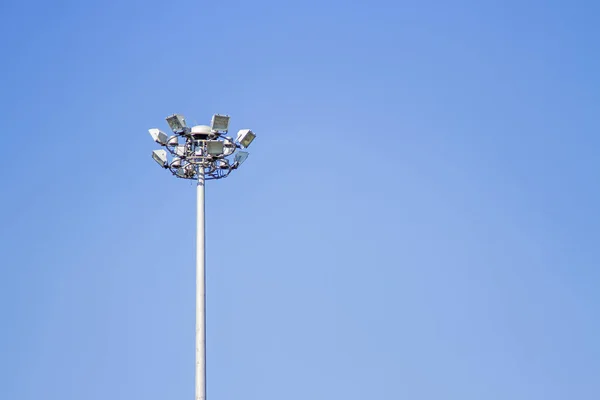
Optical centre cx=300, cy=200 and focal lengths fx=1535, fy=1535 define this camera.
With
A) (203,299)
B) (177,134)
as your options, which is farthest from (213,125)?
(203,299)

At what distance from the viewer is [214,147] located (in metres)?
62.9

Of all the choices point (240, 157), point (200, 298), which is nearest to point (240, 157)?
point (240, 157)

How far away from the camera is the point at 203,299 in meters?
60.6

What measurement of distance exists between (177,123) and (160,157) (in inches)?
62.1

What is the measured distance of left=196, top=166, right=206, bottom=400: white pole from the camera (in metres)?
59.3

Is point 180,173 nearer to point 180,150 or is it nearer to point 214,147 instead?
point 180,150

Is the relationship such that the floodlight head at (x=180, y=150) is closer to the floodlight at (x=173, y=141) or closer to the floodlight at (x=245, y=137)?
the floodlight at (x=173, y=141)

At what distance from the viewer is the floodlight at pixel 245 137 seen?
63469 mm

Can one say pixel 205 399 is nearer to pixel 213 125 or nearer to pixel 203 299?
pixel 203 299

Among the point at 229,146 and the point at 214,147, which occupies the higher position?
the point at 229,146

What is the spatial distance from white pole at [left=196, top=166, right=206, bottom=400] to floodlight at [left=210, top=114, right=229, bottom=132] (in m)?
1.72

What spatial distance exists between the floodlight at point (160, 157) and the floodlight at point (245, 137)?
3101 millimetres

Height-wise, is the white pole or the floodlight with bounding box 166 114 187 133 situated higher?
the floodlight with bounding box 166 114 187 133

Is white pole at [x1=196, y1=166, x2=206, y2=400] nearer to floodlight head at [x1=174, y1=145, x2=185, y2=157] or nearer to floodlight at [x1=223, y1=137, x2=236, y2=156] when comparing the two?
floodlight head at [x1=174, y1=145, x2=185, y2=157]
